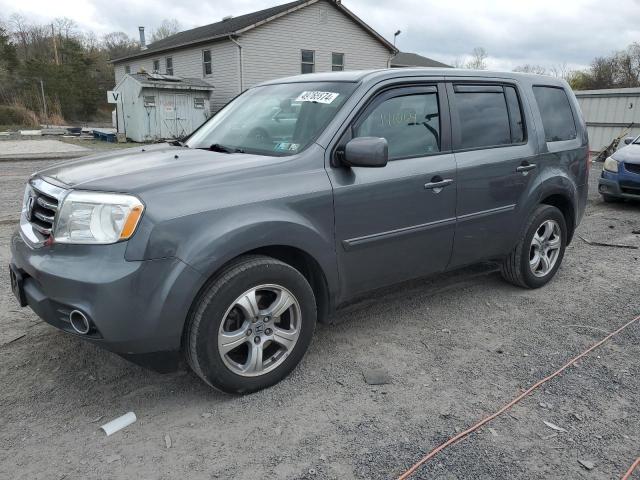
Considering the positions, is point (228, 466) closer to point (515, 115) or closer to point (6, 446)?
point (6, 446)

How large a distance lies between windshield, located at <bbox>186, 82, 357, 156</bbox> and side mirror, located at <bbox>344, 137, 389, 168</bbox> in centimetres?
29

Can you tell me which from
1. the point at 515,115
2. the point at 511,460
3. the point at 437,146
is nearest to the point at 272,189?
the point at 437,146

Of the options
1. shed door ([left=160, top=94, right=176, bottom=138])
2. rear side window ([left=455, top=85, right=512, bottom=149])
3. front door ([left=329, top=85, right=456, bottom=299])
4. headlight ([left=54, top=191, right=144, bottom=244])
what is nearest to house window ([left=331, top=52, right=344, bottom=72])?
shed door ([left=160, top=94, right=176, bottom=138])

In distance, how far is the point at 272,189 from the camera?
2.96 meters


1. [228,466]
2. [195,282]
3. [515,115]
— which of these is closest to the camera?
[228,466]

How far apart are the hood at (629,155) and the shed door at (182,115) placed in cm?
1790

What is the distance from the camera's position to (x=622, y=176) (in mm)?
9188

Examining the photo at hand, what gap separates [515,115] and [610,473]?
2885 mm

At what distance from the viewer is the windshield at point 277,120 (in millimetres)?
3359

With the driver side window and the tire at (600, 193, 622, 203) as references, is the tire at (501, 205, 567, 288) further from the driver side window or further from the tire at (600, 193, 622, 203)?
the tire at (600, 193, 622, 203)

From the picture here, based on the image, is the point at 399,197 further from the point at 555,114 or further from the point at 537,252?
the point at 555,114

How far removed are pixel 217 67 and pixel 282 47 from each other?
10.8ft

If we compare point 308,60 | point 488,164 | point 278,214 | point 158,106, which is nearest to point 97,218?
point 278,214

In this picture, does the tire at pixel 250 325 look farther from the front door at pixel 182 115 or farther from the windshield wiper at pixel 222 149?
the front door at pixel 182 115
